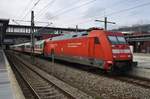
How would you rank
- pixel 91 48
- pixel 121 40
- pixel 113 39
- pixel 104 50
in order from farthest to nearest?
pixel 91 48
pixel 121 40
pixel 113 39
pixel 104 50

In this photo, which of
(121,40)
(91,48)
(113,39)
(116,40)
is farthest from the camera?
(91,48)

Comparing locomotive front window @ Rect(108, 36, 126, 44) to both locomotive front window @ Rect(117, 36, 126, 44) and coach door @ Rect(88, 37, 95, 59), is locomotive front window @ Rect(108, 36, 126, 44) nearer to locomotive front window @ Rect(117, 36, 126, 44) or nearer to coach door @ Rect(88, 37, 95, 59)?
locomotive front window @ Rect(117, 36, 126, 44)

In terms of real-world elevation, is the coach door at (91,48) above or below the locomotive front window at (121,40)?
below

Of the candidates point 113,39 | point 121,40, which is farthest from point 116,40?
point 121,40

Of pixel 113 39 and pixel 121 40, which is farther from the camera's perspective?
pixel 121 40

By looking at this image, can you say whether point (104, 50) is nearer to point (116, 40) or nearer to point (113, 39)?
point (113, 39)

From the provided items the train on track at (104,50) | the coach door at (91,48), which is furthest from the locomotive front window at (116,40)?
the coach door at (91,48)

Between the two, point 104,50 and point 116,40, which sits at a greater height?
point 116,40

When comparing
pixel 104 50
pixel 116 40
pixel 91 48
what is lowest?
pixel 104 50

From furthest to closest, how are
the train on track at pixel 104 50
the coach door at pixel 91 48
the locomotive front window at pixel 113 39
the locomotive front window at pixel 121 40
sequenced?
the coach door at pixel 91 48 < the locomotive front window at pixel 121 40 < the locomotive front window at pixel 113 39 < the train on track at pixel 104 50

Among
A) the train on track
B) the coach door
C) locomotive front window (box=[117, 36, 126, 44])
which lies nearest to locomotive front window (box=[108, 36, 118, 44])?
the train on track

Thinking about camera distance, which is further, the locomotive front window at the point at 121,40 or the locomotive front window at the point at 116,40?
the locomotive front window at the point at 121,40

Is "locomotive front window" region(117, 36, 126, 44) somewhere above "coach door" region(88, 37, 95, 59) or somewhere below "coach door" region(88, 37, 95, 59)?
above

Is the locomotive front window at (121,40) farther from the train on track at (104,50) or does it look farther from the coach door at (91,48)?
the coach door at (91,48)
